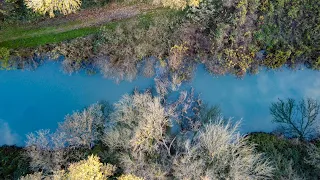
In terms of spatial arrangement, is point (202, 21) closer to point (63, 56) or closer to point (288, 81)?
point (288, 81)

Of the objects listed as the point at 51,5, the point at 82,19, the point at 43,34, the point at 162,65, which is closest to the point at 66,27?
the point at 82,19

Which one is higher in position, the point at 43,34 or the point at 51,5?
the point at 43,34

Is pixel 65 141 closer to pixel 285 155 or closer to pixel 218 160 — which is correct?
pixel 218 160

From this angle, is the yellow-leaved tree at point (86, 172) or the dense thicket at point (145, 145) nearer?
the yellow-leaved tree at point (86, 172)

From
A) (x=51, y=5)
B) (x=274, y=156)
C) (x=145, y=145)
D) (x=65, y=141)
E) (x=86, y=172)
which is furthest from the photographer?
(x=65, y=141)

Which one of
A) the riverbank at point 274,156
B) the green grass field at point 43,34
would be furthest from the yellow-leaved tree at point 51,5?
the riverbank at point 274,156

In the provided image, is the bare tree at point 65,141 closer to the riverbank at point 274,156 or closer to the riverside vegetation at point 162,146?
the riverside vegetation at point 162,146

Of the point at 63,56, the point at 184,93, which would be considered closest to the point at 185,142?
the point at 184,93
